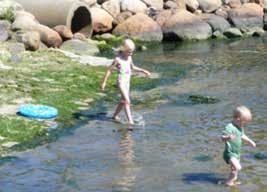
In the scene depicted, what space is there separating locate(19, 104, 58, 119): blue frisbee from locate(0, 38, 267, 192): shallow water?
2.10 feet

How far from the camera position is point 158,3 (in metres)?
32.7

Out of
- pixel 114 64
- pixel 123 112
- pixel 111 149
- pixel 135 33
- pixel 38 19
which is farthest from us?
pixel 135 33

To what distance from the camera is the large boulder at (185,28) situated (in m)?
28.7

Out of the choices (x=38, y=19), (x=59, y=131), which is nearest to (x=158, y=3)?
(x=38, y=19)

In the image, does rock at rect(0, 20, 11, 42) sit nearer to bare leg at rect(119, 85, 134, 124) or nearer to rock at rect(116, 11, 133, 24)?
bare leg at rect(119, 85, 134, 124)

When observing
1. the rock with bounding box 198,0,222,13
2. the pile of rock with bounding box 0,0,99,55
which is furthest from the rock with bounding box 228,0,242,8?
the pile of rock with bounding box 0,0,99,55

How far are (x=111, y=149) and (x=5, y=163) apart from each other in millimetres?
1771

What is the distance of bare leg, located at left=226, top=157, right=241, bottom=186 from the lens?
9414mm

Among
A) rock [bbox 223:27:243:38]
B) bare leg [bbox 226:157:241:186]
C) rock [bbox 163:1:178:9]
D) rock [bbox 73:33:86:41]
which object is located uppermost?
bare leg [bbox 226:157:241:186]

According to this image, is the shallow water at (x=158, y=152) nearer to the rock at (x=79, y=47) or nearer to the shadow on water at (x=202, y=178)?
the shadow on water at (x=202, y=178)

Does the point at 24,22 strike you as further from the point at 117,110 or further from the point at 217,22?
the point at 117,110

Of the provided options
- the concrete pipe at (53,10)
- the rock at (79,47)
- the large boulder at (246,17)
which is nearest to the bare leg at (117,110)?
the rock at (79,47)

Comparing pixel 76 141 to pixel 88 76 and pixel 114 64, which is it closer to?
pixel 114 64

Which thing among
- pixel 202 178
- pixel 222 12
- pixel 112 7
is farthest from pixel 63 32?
Answer: pixel 202 178
